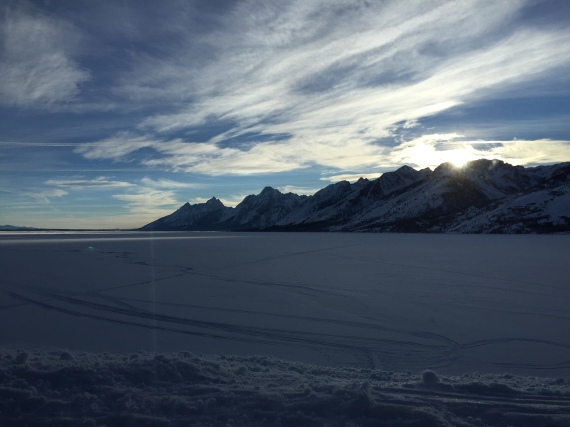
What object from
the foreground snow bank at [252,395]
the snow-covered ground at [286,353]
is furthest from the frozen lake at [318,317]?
the foreground snow bank at [252,395]

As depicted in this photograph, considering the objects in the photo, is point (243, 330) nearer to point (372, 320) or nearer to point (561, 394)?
point (372, 320)

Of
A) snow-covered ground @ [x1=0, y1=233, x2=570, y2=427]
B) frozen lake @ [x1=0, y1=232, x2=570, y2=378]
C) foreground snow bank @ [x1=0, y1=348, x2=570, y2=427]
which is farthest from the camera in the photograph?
frozen lake @ [x1=0, y1=232, x2=570, y2=378]

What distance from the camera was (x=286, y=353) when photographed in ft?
27.7

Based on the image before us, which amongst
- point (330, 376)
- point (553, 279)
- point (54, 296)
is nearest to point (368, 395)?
point (330, 376)

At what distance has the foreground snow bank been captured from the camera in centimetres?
521

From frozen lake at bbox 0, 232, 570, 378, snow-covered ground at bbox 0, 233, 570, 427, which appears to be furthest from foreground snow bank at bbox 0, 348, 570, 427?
frozen lake at bbox 0, 232, 570, 378

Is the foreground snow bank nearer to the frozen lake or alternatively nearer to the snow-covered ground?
the snow-covered ground

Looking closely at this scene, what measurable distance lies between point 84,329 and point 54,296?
5.73 meters

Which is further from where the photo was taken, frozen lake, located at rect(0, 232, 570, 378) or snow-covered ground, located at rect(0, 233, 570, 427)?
frozen lake, located at rect(0, 232, 570, 378)

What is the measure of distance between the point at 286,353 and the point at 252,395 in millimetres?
2615

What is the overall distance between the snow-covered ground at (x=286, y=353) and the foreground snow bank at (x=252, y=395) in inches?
1.0

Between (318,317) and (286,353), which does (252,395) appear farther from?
(318,317)

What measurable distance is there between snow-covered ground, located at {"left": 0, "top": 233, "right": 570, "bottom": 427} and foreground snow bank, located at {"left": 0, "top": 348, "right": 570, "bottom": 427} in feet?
0.09

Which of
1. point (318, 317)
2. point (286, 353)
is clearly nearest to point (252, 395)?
point (286, 353)
